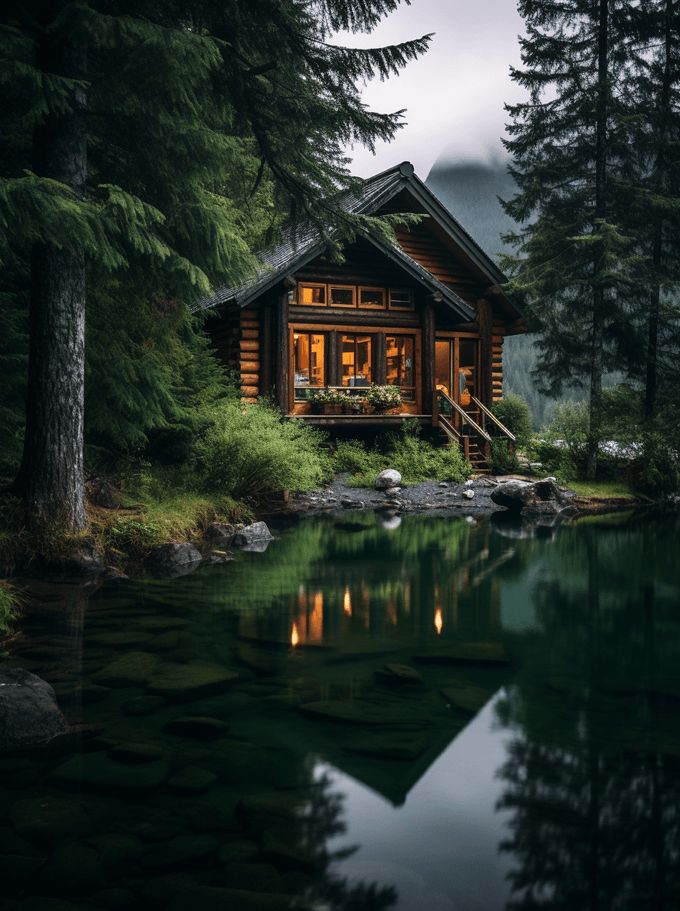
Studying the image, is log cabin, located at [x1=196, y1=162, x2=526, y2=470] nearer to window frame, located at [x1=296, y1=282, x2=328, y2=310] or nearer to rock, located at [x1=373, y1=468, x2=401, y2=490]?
window frame, located at [x1=296, y1=282, x2=328, y2=310]

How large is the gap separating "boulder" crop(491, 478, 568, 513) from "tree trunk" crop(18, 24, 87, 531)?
11.3 m

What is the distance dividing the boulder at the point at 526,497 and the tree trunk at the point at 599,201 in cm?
282

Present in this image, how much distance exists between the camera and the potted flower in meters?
22.4

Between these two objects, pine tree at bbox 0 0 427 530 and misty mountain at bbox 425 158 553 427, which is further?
misty mountain at bbox 425 158 553 427

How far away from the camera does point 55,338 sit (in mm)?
9336

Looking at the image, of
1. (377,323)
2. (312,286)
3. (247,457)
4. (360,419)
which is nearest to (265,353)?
(312,286)

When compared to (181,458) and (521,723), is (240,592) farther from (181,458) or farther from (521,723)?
(181,458)

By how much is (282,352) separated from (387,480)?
14.7ft

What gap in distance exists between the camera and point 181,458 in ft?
47.6

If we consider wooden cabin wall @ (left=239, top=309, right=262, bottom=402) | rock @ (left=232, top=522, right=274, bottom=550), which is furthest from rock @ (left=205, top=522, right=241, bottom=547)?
wooden cabin wall @ (left=239, top=309, right=262, bottom=402)

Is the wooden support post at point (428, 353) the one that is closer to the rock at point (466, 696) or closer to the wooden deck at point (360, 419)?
the wooden deck at point (360, 419)

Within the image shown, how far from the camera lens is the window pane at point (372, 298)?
2336 centimetres

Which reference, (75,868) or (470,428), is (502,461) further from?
(75,868)

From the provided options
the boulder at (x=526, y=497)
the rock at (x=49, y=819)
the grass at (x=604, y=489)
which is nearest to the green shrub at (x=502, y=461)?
the grass at (x=604, y=489)
